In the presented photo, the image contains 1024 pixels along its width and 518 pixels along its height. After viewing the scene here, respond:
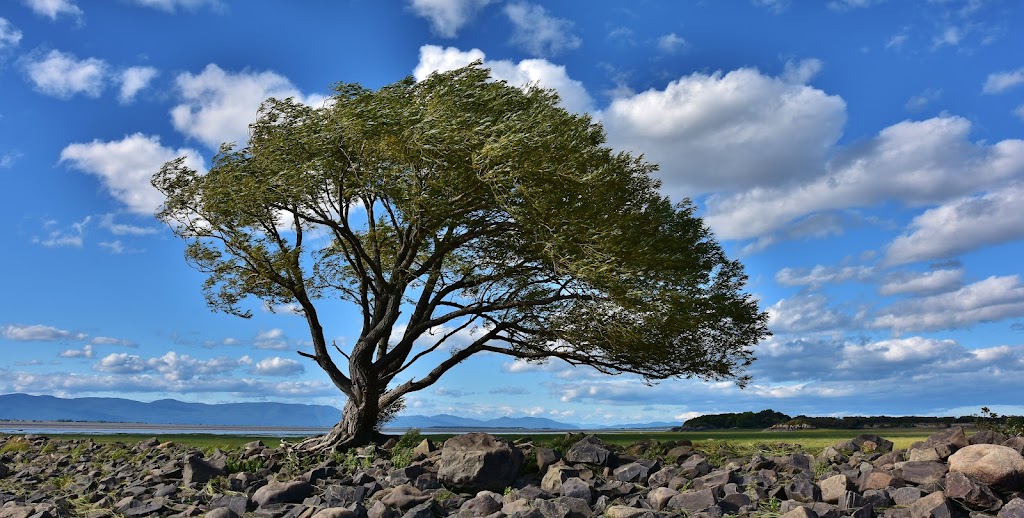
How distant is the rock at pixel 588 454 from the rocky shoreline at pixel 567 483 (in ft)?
0.07

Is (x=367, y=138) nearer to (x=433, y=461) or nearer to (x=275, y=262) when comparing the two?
(x=275, y=262)

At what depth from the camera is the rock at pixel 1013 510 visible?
405 inches

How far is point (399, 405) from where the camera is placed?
75.1 ft

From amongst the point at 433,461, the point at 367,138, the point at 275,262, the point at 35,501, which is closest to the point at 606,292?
the point at 433,461

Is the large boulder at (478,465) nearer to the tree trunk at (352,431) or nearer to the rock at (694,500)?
the rock at (694,500)

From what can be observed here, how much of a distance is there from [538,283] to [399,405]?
20.2ft

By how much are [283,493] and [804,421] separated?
24.6 meters

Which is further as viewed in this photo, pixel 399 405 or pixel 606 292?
pixel 399 405

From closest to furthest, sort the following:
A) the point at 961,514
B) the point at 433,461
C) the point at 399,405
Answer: the point at 961,514 < the point at 433,461 < the point at 399,405

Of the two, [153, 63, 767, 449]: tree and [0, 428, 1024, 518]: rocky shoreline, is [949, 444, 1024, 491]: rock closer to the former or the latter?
[0, 428, 1024, 518]: rocky shoreline

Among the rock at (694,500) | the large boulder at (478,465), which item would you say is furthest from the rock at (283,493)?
the rock at (694,500)

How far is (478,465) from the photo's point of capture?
13.5 metres

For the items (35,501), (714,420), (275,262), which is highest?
(275,262)

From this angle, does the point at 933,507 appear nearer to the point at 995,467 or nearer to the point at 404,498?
the point at 995,467
